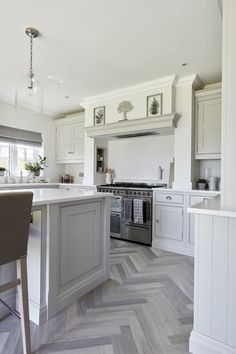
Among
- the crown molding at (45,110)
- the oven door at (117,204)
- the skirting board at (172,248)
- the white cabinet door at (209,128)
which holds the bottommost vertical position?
the skirting board at (172,248)

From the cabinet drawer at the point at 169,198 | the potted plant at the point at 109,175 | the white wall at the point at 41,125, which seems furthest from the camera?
the potted plant at the point at 109,175

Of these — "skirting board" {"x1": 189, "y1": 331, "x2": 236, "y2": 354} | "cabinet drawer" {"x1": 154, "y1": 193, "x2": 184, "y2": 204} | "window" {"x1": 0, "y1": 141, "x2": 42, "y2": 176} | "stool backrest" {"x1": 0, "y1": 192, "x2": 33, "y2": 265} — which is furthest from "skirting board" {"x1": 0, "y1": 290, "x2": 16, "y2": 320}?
"window" {"x1": 0, "y1": 141, "x2": 42, "y2": 176}

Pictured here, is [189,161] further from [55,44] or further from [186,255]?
[55,44]

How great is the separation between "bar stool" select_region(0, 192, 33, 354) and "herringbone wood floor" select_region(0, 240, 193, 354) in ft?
0.88

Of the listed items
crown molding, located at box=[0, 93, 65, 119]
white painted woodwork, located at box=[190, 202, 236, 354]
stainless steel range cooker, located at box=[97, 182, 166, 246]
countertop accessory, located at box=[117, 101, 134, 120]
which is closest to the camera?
white painted woodwork, located at box=[190, 202, 236, 354]

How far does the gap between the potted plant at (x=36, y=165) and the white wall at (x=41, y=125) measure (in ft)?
0.54

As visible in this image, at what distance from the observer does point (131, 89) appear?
3.86 m

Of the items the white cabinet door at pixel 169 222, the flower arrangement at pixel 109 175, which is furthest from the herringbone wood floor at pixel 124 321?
the flower arrangement at pixel 109 175

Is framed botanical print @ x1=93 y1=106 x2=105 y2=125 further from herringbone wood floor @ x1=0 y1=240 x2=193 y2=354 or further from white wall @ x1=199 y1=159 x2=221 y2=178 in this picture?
herringbone wood floor @ x1=0 y1=240 x2=193 y2=354

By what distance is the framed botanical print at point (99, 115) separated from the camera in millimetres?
4239

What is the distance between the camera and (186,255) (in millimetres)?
3332

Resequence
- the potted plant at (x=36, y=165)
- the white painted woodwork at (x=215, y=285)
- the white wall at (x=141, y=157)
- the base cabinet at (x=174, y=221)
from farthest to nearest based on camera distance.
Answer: the potted plant at (x=36, y=165) → the white wall at (x=141, y=157) → the base cabinet at (x=174, y=221) → the white painted woodwork at (x=215, y=285)

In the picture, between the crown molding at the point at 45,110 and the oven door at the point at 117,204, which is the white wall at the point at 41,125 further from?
the oven door at the point at 117,204

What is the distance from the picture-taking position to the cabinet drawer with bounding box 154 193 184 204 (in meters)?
3.42
